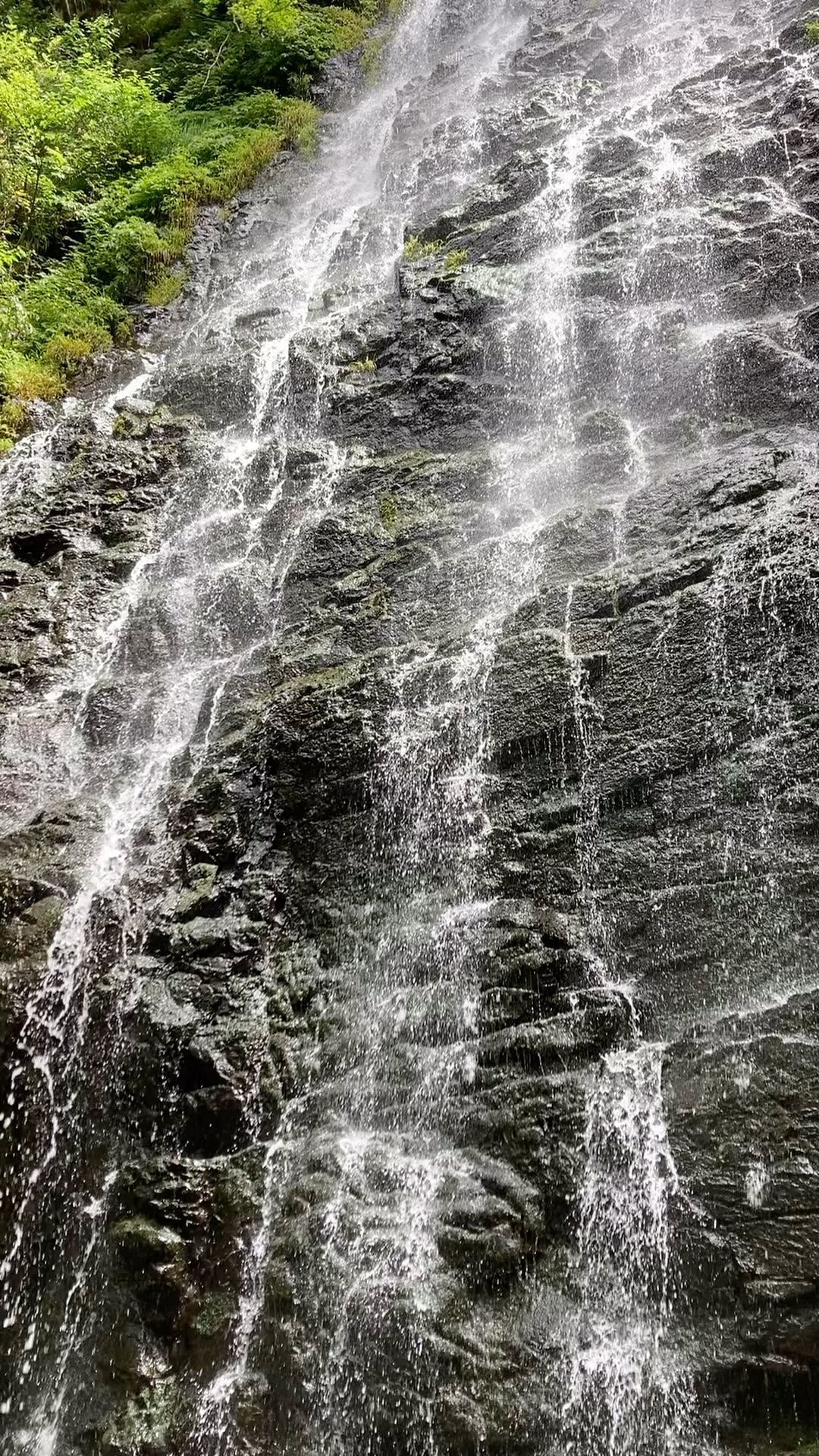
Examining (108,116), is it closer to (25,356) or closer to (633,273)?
(25,356)

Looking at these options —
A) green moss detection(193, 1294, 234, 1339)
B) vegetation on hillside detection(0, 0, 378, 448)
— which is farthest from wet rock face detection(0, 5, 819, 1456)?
vegetation on hillside detection(0, 0, 378, 448)

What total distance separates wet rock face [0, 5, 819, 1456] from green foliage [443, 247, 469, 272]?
1.36 m

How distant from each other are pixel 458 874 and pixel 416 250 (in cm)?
1082

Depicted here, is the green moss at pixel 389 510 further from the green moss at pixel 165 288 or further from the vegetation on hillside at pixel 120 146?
the green moss at pixel 165 288

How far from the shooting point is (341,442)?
37.4 ft

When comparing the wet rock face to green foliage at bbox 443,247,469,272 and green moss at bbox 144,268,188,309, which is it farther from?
green moss at bbox 144,268,188,309

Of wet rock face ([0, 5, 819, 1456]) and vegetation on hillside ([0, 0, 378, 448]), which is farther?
vegetation on hillside ([0, 0, 378, 448])

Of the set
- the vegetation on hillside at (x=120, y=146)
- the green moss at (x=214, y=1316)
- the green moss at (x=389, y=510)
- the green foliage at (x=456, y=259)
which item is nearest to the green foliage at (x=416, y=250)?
the green foliage at (x=456, y=259)

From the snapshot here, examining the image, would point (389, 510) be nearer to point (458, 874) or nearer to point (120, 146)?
point (458, 874)

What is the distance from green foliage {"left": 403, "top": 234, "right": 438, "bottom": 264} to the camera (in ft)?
44.8

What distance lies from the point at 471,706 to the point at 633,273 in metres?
7.11

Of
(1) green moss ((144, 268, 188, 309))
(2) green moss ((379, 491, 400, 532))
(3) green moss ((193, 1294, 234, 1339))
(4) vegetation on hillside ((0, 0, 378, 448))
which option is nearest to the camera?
(3) green moss ((193, 1294, 234, 1339))

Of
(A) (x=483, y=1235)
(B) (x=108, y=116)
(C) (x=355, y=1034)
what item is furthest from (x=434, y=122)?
(A) (x=483, y=1235)

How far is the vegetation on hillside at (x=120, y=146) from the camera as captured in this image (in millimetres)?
14266
